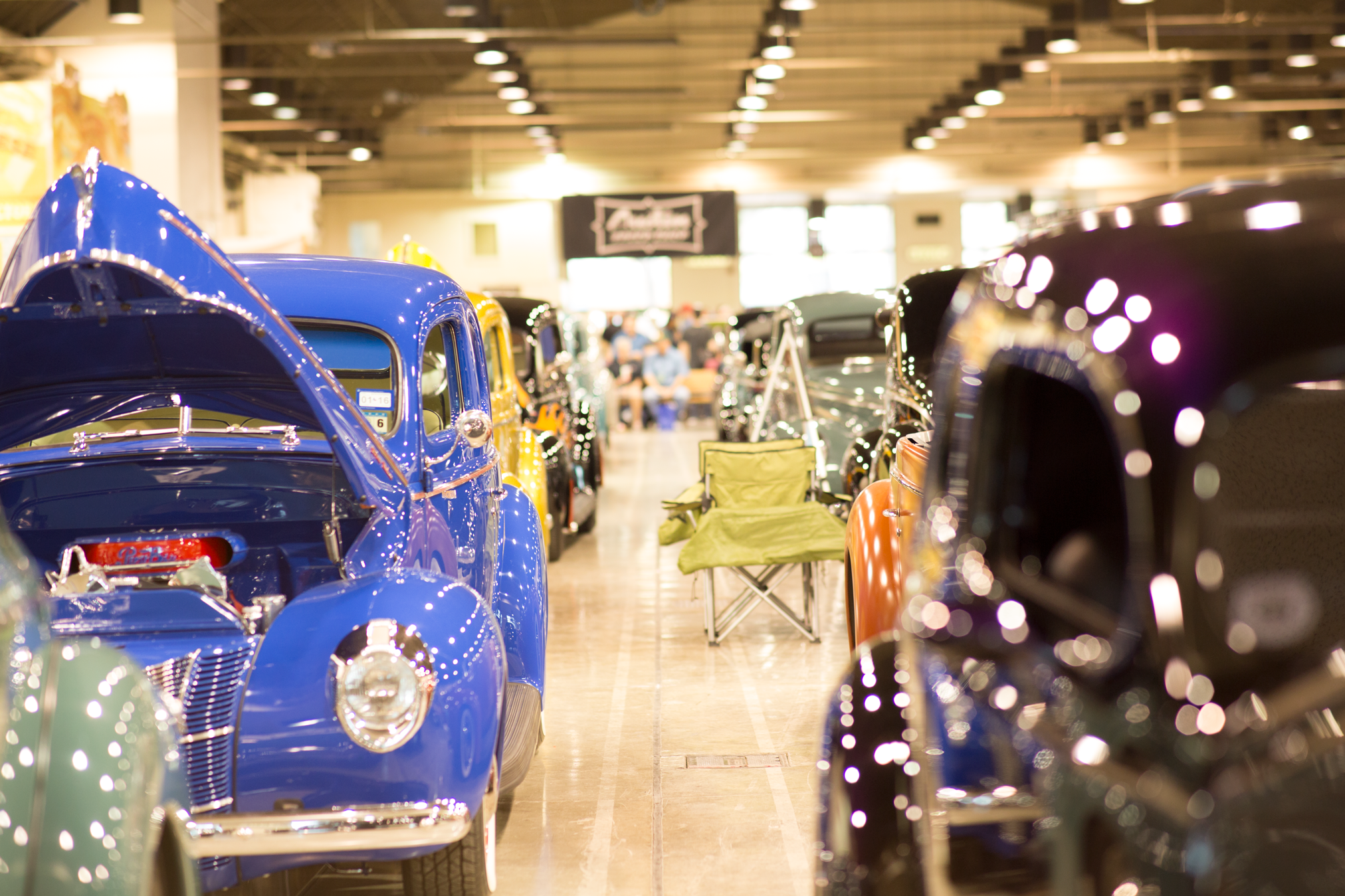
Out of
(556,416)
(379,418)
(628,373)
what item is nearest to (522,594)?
(379,418)

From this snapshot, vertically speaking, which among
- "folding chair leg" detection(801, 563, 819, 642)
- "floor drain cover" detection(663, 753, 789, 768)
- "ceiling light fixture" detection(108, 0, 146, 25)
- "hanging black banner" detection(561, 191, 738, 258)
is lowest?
"floor drain cover" detection(663, 753, 789, 768)

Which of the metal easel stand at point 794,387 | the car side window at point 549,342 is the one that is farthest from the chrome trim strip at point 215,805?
the car side window at point 549,342

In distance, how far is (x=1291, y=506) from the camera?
1878 millimetres

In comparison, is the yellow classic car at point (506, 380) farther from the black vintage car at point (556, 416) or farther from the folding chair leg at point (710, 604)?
the black vintage car at point (556, 416)

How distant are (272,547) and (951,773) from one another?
8.00 ft

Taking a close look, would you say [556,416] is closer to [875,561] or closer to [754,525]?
[754,525]

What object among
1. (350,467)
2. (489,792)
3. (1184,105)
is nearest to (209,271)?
(350,467)

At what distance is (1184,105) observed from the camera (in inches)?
936

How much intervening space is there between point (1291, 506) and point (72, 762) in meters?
1.86

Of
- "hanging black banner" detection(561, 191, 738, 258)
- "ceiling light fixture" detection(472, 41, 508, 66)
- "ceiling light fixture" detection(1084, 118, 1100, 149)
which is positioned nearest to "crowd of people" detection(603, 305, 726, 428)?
"hanging black banner" detection(561, 191, 738, 258)

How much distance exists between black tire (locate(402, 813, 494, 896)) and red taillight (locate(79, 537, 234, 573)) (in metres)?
0.99

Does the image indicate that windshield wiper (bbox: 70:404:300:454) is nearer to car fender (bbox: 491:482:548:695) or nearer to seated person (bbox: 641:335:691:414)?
car fender (bbox: 491:482:548:695)

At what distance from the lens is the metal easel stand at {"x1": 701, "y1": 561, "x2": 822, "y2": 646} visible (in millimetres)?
6773

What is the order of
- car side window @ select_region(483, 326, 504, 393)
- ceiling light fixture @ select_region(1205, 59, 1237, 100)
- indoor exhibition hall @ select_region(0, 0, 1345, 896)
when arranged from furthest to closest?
ceiling light fixture @ select_region(1205, 59, 1237, 100)
car side window @ select_region(483, 326, 504, 393)
indoor exhibition hall @ select_region(0, 0, 1345, 896)
